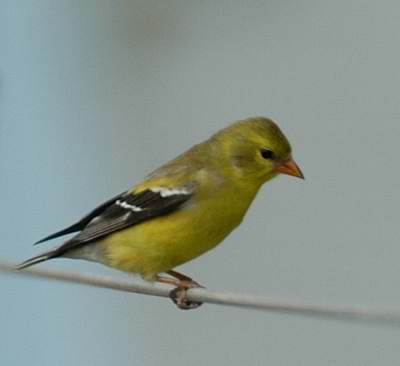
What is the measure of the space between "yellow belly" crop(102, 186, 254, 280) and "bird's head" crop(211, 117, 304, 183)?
0.18 m

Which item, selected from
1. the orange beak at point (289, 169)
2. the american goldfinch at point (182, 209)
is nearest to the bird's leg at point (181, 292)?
the american goldfinch at point (182, 209)

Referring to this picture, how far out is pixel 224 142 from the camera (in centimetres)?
466

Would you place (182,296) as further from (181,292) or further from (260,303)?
(260,303)

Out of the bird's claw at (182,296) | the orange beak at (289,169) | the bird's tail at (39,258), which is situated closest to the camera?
the bird's claw at (182,296)

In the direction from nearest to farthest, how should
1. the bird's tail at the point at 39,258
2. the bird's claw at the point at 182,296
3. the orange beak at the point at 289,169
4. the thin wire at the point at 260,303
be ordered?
the thin wire at the point at 260,303 < the bird's claw at the point at 182,296 < the bird's tail at the point at 39,258 < the orange beak at the point at 289,169

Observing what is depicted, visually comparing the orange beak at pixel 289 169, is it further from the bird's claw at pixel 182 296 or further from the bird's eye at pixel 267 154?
the bird's claw at pixel 182 296

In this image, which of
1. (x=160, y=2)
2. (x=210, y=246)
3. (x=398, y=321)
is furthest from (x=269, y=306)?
(x=160, y=2)

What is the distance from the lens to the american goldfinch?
13.9 ft

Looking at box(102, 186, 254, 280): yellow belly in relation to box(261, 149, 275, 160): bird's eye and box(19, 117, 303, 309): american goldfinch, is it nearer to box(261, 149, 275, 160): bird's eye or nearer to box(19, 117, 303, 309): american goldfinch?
box(19, 117, 303, 309): american goldfinch

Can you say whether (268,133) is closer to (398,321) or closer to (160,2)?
(398,321)

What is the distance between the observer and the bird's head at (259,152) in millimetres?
4449

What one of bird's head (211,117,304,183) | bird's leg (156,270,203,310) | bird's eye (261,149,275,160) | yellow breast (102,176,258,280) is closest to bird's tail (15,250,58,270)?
yellow breast (102,176,258,280)

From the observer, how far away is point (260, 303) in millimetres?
2512

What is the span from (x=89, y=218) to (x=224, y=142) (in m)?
0.64
